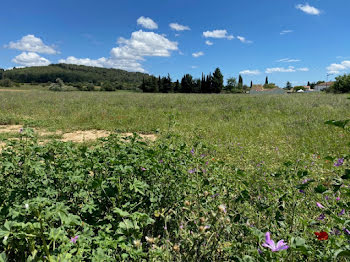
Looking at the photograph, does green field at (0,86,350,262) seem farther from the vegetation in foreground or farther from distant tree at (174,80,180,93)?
distant tree at (174,80,180,93)

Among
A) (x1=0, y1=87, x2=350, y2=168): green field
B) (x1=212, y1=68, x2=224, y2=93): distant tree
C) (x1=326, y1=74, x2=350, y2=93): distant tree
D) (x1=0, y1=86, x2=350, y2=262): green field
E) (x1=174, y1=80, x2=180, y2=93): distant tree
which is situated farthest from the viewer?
(x1=174, y1=80, x2=180, y2=93): distant tree

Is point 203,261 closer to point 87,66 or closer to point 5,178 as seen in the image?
point 5,178

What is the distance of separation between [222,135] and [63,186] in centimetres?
510

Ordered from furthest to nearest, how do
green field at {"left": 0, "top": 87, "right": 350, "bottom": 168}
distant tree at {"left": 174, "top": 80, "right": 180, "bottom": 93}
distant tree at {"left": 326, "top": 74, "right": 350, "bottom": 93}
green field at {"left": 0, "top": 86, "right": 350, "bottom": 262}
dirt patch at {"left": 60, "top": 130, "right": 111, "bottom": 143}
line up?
distant tree at {"left": 174, "top": 80, "right": 180, "bottom": 93}, distant tree at {"left": 326, "top": 74, "right": 350, "bottom": 93}, dirt patch at {"left": 60, "top": 130, "right": 111, "bottom": 143}, green field at {"left": 0, "top": 87, "right": 350, "bottom": 168}, green field at {"left": 0, "top": 86, "right": 350, "bottom": 262}

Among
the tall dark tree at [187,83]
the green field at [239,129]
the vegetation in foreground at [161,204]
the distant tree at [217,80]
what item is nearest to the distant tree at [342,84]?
the distant tree at [217,80]

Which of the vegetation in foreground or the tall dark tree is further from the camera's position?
the tall dark tree

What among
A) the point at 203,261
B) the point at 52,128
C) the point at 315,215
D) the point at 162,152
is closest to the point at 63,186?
the point at 162,152

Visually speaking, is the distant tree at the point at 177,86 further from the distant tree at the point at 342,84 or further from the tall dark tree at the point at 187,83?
the distant tree at the point at 342,84

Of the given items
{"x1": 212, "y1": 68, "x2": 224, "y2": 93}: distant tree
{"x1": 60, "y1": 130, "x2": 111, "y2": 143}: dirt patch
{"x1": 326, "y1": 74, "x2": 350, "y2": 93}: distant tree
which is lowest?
{"x1": 60, "y1": 130, "x2": 111, "y2": 143}: dirt patch

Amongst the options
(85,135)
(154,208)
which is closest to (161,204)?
(154,208)

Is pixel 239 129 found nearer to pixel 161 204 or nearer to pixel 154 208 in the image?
pixel 161 204

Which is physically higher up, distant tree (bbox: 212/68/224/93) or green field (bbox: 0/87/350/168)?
distant tree (bbox: 212/68/224/93)

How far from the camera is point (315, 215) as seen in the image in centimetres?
204

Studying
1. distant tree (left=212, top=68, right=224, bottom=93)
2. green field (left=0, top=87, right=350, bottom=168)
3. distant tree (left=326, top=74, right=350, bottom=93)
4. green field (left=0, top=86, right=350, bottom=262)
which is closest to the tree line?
distant tree (left=212, top=68, right=224, bottom=93)
